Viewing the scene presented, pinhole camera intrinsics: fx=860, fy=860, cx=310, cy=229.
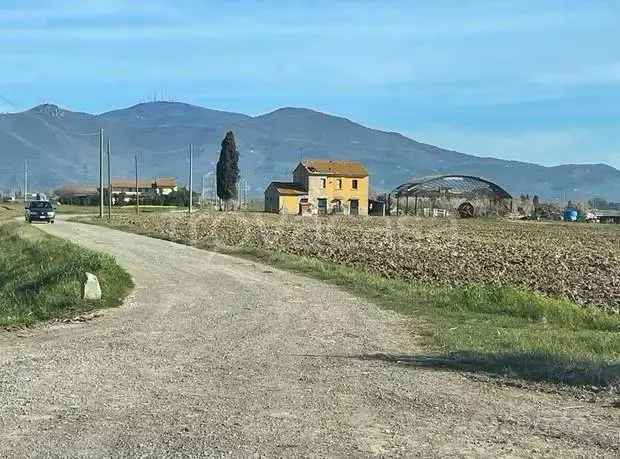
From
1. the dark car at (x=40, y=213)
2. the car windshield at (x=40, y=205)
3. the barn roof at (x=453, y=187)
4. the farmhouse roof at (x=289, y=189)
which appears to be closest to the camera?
the dark car at (x=40, y=213)

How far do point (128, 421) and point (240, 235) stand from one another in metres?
39.6

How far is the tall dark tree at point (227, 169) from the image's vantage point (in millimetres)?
118375

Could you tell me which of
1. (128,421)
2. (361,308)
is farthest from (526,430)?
(361,308)

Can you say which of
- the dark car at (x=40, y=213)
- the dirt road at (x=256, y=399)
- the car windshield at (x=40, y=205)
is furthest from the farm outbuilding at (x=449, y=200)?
the dirt road at (x=256, y=399)

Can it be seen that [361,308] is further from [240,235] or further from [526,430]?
[240,235]

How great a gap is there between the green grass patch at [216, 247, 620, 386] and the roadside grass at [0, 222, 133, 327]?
6012 mm

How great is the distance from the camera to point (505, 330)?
1489cm

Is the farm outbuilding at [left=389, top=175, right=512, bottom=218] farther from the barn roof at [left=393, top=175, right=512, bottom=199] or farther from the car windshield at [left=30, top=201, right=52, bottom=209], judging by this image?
the car windshield at [left=30, top=201, right=52, bottom=209]

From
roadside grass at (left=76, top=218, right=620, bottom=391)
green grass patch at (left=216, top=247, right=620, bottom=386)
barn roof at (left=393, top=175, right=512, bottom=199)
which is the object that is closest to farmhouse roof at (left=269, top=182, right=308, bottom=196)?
barn roof at (left=393, top=175, right=512, bottom=199)

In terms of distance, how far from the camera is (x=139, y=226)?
56.5 m

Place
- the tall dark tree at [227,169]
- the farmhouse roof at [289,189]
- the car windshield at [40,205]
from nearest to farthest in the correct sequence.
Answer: the car windshield at [40,205]
the farmhouse roof at [289,189]
the tall dark tree at [227,169]

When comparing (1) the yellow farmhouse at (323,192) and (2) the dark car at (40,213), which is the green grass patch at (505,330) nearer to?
(2) the dark car at (40,213)

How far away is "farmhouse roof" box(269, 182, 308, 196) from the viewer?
110000 mm

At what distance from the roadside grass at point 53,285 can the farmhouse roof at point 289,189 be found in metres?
77.1
